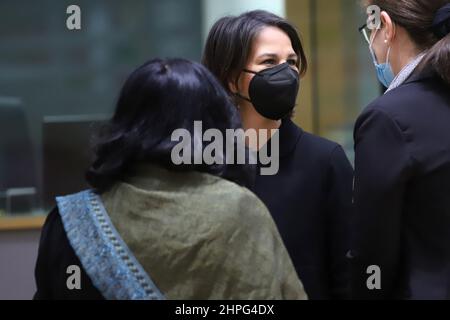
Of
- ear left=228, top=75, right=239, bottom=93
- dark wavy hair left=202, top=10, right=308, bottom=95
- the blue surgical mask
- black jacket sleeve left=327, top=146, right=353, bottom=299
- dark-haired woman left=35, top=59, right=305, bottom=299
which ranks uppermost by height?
dark wavy hair left=202, top=10, right=308, bottom=95

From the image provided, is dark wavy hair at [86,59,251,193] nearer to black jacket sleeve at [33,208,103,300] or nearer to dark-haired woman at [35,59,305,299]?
dark-haired woman at [35,59,305,299]

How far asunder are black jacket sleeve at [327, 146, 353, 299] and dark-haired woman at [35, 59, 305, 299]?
0.55 m

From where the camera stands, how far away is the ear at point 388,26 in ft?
6.66

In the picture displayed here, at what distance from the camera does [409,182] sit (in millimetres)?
1884

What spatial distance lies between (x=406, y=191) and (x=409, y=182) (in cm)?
2

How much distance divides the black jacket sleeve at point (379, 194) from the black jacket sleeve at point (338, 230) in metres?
0.25

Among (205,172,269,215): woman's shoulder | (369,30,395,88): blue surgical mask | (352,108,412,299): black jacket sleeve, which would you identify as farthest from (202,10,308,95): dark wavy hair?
(205,172,269,215): woman's shoulder

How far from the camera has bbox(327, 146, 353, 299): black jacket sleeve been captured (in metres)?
2.22

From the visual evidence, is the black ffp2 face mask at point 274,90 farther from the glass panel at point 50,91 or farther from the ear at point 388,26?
the glass panel at point 50,91

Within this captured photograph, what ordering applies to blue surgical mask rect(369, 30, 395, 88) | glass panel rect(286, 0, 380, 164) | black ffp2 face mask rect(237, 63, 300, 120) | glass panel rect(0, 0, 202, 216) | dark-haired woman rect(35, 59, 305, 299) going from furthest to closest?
glass panel rect(286, 0, 380, 164) < glass panel rect(0, 0, 202, 216) < black ffp2 face mask rect(237, 63, 300, 120) < blue surgical mask rect(369, 30, 395, 88) < dark-haired woman rect(35, 59, 305, 299)

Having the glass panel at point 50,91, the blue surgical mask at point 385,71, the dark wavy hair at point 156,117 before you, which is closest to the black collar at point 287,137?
the blue surgical mask at point 385,71

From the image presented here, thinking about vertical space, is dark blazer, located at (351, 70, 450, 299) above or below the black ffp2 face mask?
below

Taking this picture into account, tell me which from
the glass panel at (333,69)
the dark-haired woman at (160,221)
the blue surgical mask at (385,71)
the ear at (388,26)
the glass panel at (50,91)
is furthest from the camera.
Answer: the glass panel at (333,69)

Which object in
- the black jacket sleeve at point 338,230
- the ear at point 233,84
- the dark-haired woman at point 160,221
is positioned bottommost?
the black jacket sleeve at point 338,230
